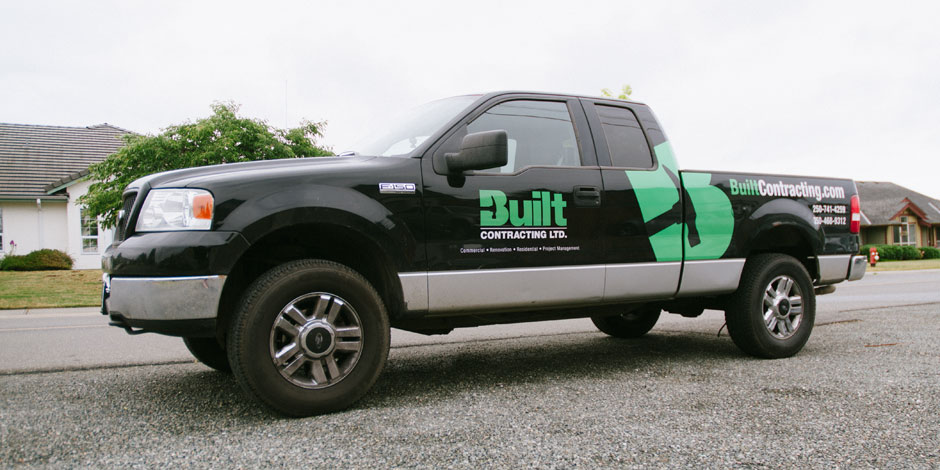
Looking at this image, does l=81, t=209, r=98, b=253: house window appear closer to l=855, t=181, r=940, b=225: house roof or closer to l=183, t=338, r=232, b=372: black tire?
l=183, t=338, r=232, b=372: black tire

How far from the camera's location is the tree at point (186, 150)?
17.4 metres

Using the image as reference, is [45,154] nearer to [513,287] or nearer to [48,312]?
[48,312]

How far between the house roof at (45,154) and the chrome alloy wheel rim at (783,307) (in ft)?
78.9

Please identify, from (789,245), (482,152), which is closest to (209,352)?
(482,152)

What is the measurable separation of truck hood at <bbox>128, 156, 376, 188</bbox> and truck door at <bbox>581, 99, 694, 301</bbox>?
1.79 meters

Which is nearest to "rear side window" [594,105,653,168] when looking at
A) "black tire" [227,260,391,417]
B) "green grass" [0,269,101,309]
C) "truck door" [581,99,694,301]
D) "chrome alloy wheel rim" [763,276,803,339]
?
"truck door" [581,99,694,301]

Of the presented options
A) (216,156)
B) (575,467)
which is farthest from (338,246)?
(216,156)

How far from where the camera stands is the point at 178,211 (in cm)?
334

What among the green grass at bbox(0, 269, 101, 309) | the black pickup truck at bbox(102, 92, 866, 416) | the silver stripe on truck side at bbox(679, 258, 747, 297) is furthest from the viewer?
the green grass at bbox(0, 269, 101, 309)

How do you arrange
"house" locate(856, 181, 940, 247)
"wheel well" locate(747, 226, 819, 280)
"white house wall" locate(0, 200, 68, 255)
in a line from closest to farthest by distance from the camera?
"wheel well" locate(747, 226, 819, 280) → "white house wall" locate(0, 200, 68, 255) → "house" locate(856, 181, 940, 247)

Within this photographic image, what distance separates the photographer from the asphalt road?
110 inches

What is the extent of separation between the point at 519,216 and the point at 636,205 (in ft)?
3.27

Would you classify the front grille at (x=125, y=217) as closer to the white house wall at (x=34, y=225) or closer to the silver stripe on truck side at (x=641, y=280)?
the silver stripe on truck side at (x=641, y=280)

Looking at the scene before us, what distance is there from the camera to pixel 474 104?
14.0 feet
